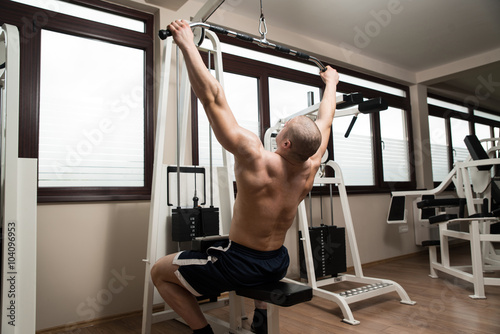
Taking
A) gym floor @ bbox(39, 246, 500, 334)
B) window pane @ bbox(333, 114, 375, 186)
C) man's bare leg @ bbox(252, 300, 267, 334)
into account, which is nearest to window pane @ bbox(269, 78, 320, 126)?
window pane @ bbox(333, 114, 375, 186)

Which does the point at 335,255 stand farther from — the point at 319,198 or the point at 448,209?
the point at 448,209

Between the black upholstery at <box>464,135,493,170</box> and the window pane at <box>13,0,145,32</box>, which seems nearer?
the window pane at <box>13,0,145,32</box>

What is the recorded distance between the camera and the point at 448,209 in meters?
5.03

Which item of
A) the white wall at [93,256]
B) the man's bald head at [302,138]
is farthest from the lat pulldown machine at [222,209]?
the man's bald head at [302,138]

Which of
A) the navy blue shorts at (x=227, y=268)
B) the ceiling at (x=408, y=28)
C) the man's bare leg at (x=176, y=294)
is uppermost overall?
the ceiling at (x=408, y=28)

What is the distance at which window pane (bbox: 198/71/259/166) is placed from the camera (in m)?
3.17

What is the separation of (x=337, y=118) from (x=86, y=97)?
A: 2738 millimetres

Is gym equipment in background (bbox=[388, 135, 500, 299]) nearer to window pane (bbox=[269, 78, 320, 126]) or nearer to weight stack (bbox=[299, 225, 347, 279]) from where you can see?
weight stack (bbox=[299, 225, 347, 279])

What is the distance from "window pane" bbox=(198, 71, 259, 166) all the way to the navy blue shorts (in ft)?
5.19

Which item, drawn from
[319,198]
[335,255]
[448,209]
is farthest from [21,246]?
[448,209]

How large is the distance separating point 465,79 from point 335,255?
3880 millimetres

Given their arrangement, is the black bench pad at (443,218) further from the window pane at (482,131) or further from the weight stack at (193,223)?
the window pane at (482,131)

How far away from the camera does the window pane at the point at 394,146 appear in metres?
4.76

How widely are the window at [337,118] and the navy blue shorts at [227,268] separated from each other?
1460 millimetres
